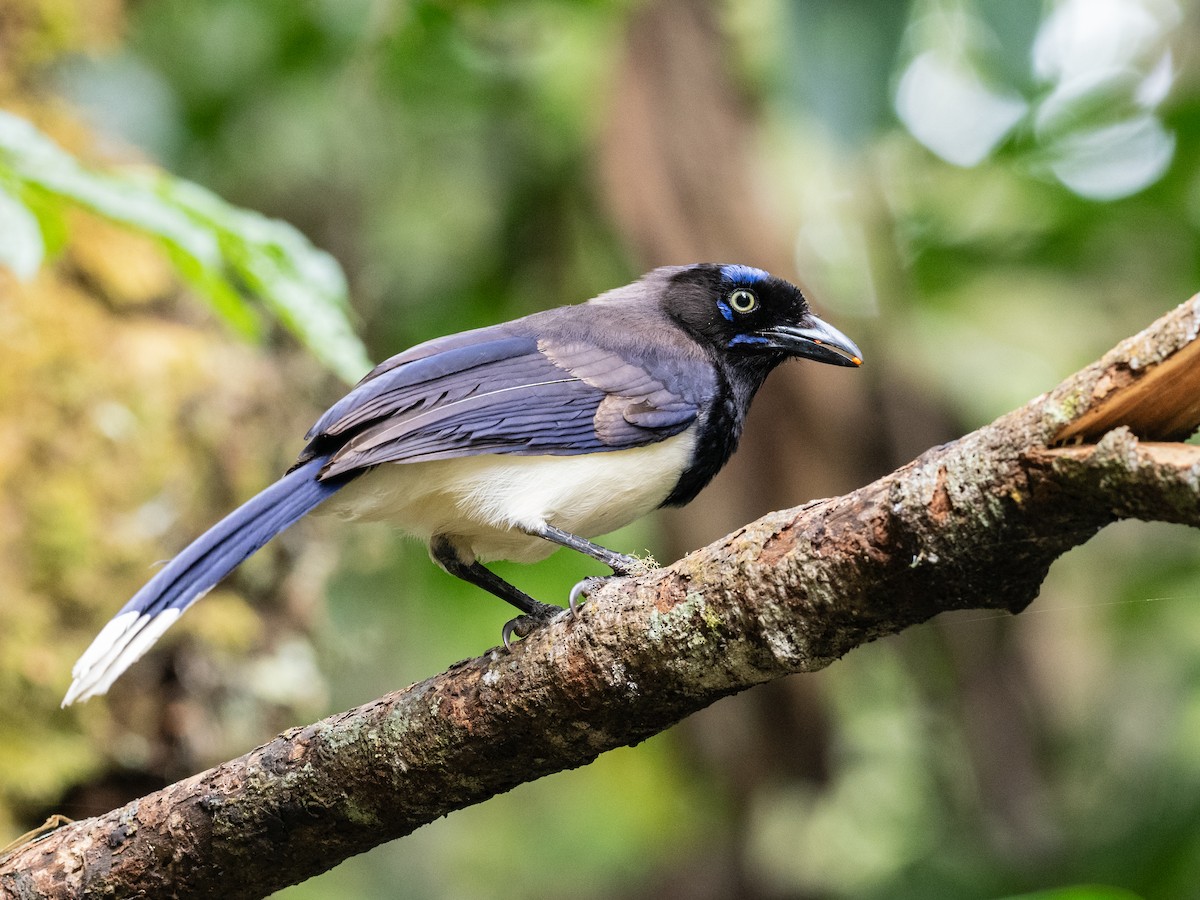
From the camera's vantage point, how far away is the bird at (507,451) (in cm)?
327

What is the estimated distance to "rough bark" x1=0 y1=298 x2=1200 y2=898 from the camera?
1.89 m

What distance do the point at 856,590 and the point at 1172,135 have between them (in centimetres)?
499

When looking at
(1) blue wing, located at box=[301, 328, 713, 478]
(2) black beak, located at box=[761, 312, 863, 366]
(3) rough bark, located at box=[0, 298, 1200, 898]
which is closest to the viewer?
(3) rough bark, located at box=[0, 298, 1200, 898]

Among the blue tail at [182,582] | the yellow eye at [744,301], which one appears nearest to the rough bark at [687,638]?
the blue tail at [182,582]

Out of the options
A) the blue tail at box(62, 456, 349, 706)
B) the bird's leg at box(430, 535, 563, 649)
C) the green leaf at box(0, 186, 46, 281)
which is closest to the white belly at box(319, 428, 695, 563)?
the bird's leg at box(430, 535, 563, 649)

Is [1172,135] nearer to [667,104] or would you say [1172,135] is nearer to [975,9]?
[975,9]

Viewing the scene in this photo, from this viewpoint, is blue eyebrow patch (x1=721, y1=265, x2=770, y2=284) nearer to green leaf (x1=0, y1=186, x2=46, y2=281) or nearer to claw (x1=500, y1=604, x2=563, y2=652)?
claw (x1=500, y1=604, x2=563, y2=652)

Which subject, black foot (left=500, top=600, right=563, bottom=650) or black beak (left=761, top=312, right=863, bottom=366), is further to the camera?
black beak (left=761, top=312, right=863, bottom=366)

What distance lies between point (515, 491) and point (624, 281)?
3.66 m

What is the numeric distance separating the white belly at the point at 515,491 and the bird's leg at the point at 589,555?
0.15ft

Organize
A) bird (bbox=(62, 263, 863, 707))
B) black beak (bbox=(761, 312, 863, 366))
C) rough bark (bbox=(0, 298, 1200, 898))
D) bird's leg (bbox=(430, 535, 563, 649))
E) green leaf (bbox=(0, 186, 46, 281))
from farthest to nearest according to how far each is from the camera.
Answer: black beak (bbox=(761, 312, 863, 366)) → bird's leg (bbox=(430, 535, 563, 649)) → bird (bbox=(62, 263, 863, 707)) → green leaf (bbox=(0, 186, 46, 281)) → rough bark (bbox=(0, 298, 1200, 898))

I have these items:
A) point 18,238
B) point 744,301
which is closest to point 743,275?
point 744,301

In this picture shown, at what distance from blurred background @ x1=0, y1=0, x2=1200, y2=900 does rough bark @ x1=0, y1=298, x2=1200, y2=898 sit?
86.9 inches

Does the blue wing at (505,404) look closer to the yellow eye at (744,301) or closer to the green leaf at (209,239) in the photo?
the green leaf at (209,239)
